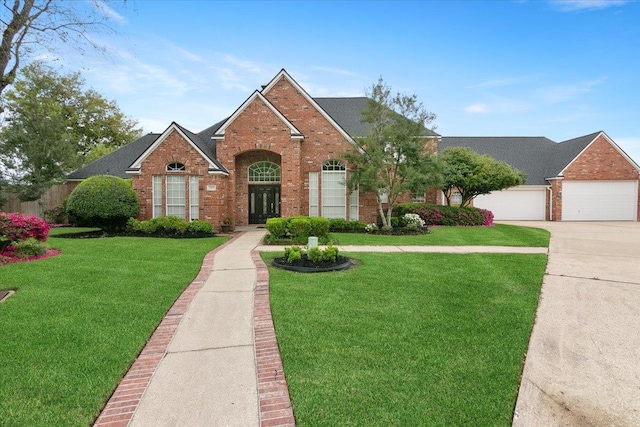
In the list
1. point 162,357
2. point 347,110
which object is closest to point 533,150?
point 347,110

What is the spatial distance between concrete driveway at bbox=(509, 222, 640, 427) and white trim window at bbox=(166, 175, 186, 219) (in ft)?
47.4

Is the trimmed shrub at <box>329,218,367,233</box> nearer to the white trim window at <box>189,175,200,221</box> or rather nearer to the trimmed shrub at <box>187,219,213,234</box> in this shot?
the trimmed shrub at <box>187,219,213,234</box>

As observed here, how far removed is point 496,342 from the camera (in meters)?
4.32

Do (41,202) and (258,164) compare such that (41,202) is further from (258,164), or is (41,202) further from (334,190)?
(334,190)

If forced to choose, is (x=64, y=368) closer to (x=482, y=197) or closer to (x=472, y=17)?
(x=472, y=17)

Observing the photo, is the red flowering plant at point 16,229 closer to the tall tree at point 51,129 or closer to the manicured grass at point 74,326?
the manicured grass at point 74,326

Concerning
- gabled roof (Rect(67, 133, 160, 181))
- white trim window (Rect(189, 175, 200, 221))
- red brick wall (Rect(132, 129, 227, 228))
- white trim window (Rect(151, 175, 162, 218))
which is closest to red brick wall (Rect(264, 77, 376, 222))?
red brick wall (Rect(132, 129, 227, 228))

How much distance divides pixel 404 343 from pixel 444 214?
55.3 ft

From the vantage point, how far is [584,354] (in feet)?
13.6

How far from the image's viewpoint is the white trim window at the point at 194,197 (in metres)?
16.2

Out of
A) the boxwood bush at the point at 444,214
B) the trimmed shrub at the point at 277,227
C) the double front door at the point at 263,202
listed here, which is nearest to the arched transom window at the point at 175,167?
the double front door at the point at 263,202

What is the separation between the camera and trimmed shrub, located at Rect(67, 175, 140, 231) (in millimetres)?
14680

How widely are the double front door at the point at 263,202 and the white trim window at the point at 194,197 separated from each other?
333 centimetres

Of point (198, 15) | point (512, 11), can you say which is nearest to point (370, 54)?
point (512, 11)
